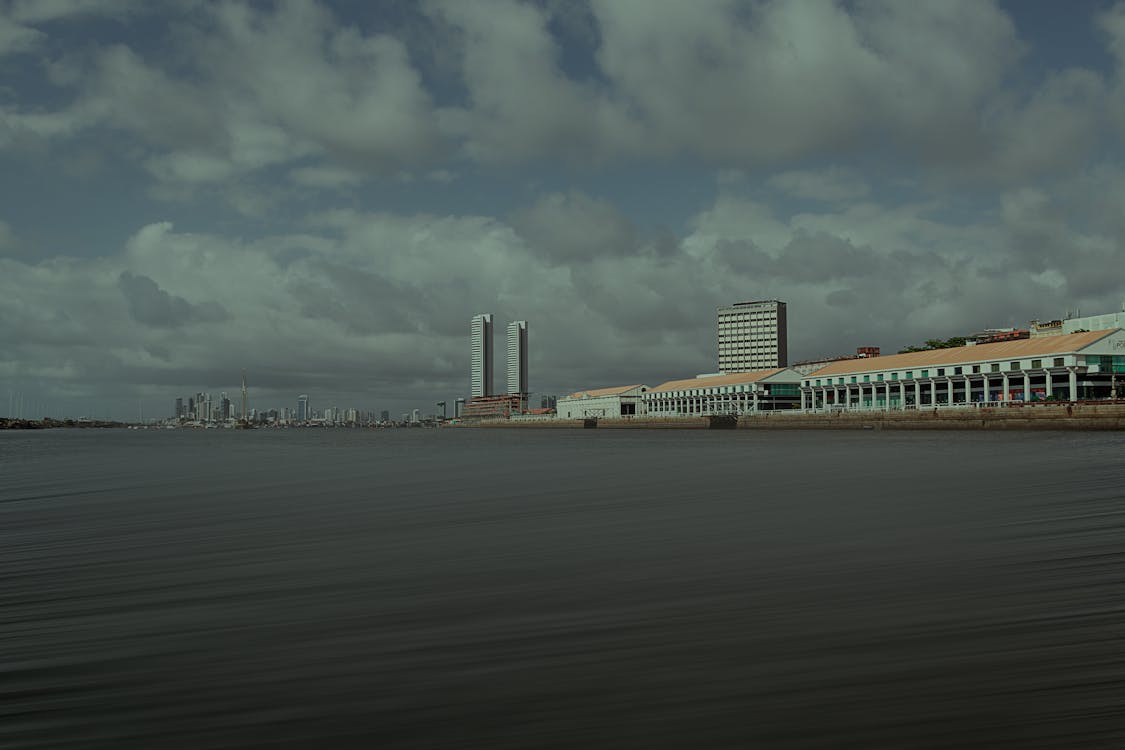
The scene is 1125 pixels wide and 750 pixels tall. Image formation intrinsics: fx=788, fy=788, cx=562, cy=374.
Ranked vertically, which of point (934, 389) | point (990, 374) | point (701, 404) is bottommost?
point (701, 404)

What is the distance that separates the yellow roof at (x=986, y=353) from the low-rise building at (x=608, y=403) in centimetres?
6245

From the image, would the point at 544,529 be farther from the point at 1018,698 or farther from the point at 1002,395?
the point at 1002,395

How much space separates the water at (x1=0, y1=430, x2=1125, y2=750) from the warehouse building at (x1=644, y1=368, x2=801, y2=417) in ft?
345

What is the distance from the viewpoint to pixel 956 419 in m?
66.5

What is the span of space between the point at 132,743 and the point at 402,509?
9.77 meters

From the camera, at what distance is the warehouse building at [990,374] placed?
68812 mm

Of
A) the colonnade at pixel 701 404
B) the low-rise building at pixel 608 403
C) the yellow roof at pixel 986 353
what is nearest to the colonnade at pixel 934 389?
the yellow roof at pixel 986 353

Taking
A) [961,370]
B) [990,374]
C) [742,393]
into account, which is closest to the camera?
[990,374]

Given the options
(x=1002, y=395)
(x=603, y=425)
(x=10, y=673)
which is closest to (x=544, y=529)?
(x=10, y=673)

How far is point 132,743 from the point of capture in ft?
12.0

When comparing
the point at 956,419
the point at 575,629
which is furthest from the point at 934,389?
the point at 575,629

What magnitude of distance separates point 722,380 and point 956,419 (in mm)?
64296

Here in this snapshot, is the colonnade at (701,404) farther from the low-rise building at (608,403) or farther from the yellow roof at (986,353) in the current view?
the yellow roof at (986,353)

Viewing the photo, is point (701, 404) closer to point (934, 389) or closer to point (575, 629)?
point (934, 389)
